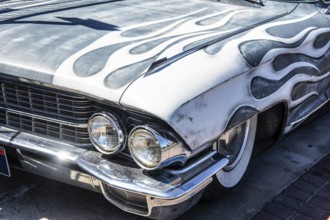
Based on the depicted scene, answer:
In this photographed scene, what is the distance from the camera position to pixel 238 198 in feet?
10.6

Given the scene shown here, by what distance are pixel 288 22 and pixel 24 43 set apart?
5.42ft

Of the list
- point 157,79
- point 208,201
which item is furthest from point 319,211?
point 157,79

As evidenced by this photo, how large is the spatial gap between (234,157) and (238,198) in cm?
29

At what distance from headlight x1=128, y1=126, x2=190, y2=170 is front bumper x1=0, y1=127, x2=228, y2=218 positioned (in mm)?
61

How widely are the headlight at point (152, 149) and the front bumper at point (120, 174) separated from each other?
2.4 inches

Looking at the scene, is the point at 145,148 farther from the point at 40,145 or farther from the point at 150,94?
the point at 40,145

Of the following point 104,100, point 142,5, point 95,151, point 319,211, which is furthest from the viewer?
point 142,5

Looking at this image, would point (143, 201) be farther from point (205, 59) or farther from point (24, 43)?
point (24, 43)

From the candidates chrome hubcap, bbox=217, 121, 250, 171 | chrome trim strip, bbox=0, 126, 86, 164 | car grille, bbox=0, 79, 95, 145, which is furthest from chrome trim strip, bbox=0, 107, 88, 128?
chrome hubcap, bbox=217, 121, 250, 171

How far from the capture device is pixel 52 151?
8.52ft

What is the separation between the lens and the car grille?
2.56 metres

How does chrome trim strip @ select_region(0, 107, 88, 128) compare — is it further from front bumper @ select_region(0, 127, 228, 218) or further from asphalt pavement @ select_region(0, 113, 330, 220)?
asphalt pavement @ select_region(0, 113, 330, 220)

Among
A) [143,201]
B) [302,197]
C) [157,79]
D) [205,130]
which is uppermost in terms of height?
[157,79]

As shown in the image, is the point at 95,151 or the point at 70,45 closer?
the point at 95,151
